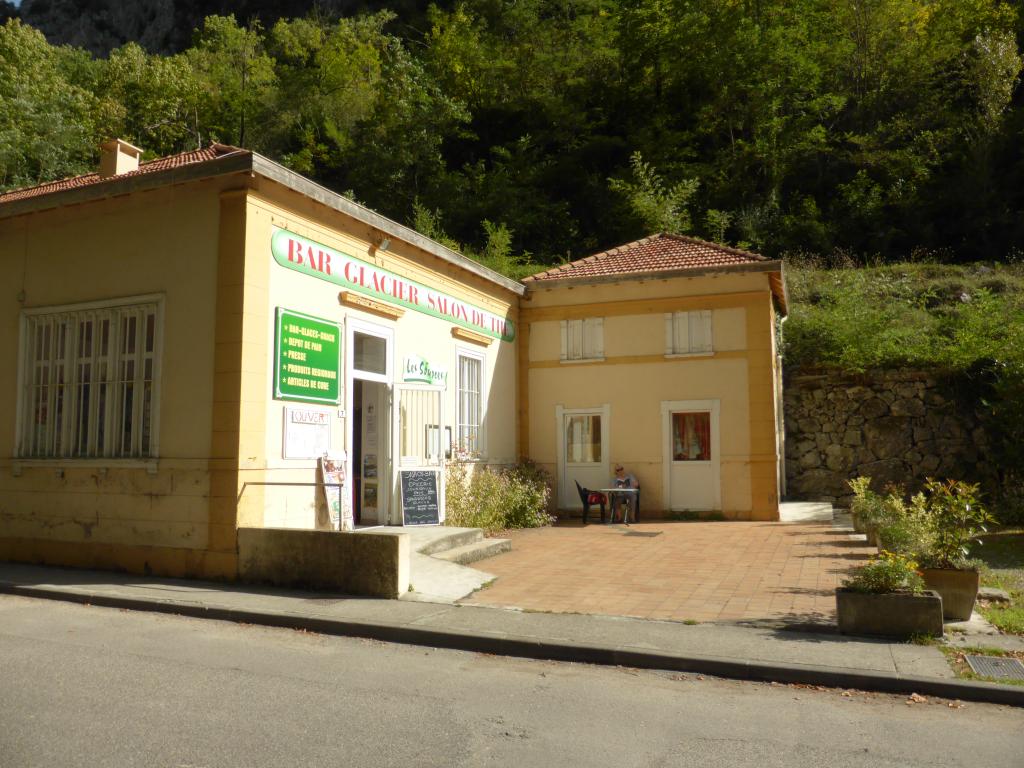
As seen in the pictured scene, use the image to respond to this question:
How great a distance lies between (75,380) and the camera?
10805 mm

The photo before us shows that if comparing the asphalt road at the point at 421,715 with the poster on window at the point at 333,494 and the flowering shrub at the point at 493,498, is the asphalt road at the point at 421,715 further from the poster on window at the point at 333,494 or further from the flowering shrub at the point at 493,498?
the flowering shrub at the point at 493,498

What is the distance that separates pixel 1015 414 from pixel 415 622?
40.6 feet

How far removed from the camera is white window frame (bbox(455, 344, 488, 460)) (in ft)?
48.4

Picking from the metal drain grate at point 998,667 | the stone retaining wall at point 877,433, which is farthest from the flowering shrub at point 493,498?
the metal drain grate at point 998,667

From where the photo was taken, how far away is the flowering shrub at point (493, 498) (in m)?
13.5

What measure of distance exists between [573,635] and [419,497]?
6.04m

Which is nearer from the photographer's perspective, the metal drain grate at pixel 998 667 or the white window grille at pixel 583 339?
the metal drain grate at pixel 998 667

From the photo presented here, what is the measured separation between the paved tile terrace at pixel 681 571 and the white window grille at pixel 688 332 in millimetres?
3721

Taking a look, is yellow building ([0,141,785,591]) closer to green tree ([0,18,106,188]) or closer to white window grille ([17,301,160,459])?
white window grille ([17,301,160,459])

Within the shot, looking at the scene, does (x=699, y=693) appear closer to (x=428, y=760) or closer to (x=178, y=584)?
(x=428, y=760)

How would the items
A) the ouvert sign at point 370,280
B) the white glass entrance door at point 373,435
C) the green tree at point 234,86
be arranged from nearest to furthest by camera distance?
the ouvert sign at point 370,280
the white glass entrance door at point 373,435
the green tree at point 234,86

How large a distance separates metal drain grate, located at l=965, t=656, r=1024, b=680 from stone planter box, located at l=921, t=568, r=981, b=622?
109 centimetres

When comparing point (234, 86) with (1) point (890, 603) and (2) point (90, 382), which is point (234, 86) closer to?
(2) point (90, 382)

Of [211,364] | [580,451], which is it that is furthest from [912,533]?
[580,451]
